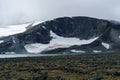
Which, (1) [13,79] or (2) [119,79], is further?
(1) [13,79]

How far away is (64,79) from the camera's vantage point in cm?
8150

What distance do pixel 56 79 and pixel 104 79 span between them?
433 inches

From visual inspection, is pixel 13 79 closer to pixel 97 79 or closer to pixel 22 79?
pixel 22 79

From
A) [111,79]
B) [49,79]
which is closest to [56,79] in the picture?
[49,79]

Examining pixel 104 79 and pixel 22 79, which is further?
pixel 22 79

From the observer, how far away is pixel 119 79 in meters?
78.4

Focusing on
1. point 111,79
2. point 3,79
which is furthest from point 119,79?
point 3,79

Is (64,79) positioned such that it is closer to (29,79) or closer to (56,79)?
(56,79)

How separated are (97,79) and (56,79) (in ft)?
32.2

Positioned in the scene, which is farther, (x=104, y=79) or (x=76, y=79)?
(x=76, y=79)

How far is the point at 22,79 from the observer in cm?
8662

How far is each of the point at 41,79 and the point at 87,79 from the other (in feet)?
33.1

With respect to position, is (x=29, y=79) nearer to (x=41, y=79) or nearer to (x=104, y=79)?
(x=41, y=79)

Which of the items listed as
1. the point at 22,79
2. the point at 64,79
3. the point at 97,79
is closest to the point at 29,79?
the point at 22,79
